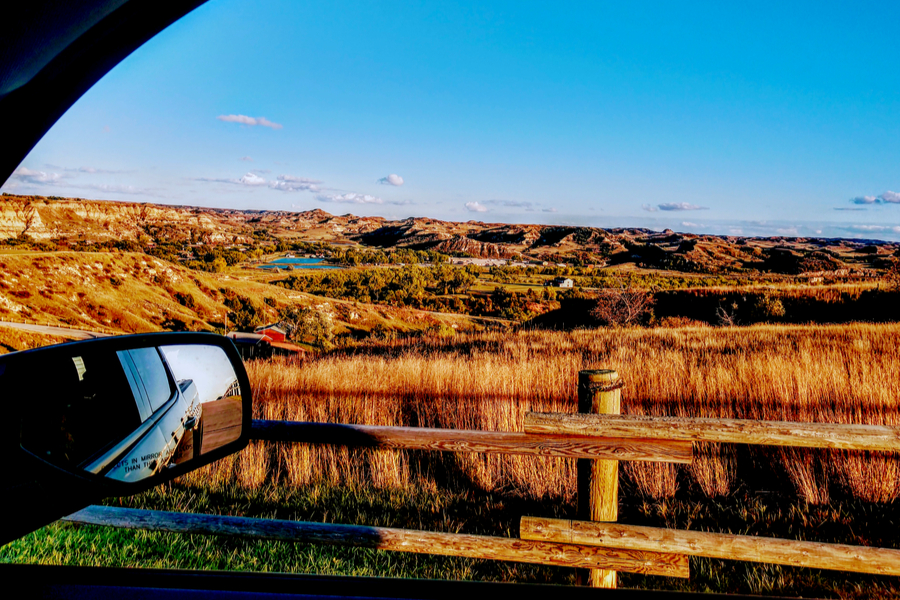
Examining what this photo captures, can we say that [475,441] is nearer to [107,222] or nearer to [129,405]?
[129,405]

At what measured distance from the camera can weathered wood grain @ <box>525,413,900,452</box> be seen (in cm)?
283

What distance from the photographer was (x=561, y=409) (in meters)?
6.20

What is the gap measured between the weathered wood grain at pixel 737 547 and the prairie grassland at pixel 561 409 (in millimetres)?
1631

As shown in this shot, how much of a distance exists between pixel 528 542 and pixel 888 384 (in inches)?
211

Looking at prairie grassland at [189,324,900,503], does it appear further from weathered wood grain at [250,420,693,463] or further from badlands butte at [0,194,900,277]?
badlands butte at [0,194,900,277]

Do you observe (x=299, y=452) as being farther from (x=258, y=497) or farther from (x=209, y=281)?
(x=209, y=281)

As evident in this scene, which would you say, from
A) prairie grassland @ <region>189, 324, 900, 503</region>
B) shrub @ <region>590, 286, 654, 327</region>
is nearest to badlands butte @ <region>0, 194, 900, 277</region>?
shrub @ <region>590, 286, 654, 327</region>

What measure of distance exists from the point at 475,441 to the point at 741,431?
152 cm

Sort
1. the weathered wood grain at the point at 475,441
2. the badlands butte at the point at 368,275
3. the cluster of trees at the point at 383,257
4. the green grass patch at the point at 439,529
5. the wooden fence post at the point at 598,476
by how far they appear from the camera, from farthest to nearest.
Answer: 1. the cluster of trees at the point at 383,257
2. the badlands butte at the point at 368,275
3. the green grass patch at the point at 439,529
4. the wooden fence post at the point at 598,476
5. the weathered wood grain at the point at 475,441

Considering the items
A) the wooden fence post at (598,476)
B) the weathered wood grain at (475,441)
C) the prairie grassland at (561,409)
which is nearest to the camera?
the weathered wood grain at (475,441)

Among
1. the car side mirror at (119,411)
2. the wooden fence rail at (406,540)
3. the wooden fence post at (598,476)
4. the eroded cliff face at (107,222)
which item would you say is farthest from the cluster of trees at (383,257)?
the car side mirror at (119,411)

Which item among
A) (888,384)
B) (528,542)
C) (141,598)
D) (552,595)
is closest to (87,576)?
(141,598)

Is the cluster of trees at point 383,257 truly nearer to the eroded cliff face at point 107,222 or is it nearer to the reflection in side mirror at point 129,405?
the eroded cliff face at point 107,222

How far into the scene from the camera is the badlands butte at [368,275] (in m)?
29.7
